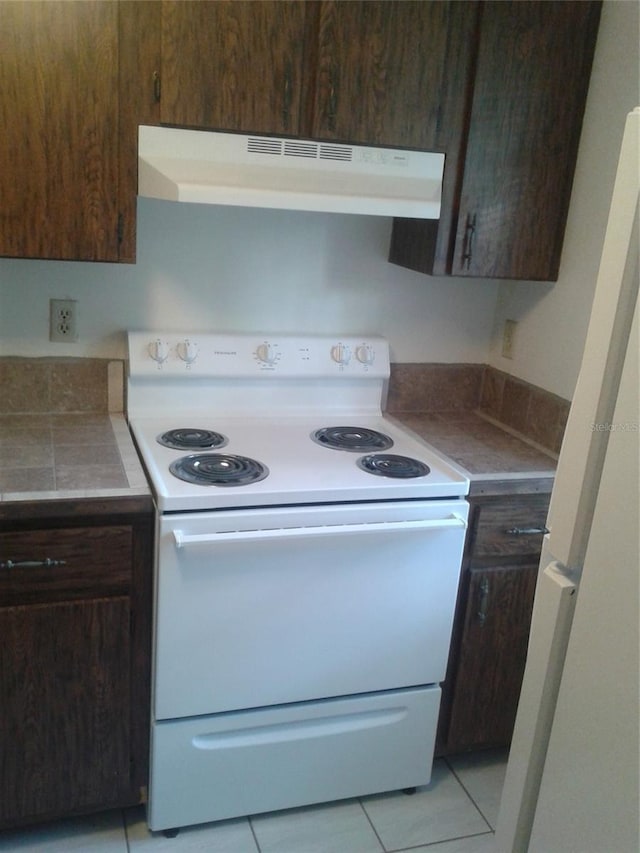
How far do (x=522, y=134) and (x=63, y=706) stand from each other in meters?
1.85

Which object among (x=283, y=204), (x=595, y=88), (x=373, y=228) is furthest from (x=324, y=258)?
(x=595, y=88)

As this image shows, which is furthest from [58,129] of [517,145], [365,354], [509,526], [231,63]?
[509,526]

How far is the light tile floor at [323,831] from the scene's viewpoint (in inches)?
76.5

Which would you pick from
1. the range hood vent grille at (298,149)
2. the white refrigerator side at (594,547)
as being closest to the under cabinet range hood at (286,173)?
the range hood vent grille at (298,149)

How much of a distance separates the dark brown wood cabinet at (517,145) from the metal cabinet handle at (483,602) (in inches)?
33.5

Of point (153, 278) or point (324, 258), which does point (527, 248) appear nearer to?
point (324, 258)

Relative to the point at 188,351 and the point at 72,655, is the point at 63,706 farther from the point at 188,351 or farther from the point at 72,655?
the point at 188,351

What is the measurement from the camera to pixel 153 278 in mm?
2221

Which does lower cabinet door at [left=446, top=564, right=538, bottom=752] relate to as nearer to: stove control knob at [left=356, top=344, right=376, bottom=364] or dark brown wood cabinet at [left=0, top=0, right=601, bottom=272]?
stove control knob at [left=356, top=344, right=376, bottom=364]

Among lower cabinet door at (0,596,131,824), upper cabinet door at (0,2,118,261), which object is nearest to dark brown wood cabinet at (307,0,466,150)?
upper cabinet door at (0,2,118,261)

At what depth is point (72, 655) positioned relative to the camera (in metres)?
1.78

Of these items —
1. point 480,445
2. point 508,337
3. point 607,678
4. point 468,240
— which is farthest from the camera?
point 508,337

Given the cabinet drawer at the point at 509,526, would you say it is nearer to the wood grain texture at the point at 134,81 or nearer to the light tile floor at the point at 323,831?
the light tile floor at the point at 323,831

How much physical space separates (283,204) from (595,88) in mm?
935
